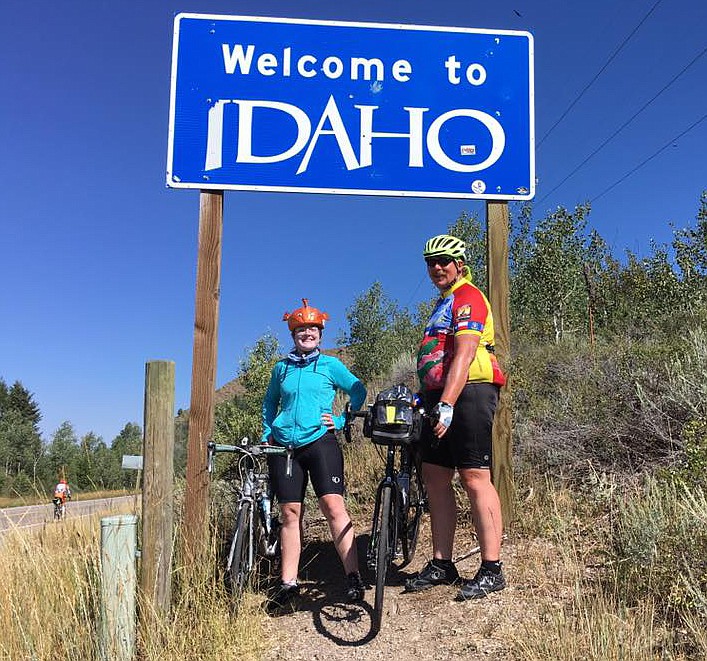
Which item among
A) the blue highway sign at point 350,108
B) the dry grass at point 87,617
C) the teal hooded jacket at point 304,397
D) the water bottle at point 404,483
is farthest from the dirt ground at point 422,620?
the blue highway sign at point 350,108

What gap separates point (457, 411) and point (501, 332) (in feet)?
3.77

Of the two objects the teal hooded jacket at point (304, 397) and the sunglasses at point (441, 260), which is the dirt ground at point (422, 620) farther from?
the sunglasses at point (441, 260)

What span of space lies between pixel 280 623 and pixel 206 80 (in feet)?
11.5

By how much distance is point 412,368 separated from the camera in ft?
40.9

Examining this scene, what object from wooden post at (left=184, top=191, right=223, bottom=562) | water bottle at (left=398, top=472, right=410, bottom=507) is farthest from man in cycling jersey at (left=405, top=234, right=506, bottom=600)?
wooden post at (left=184, top=191, right=223, bottom=562)

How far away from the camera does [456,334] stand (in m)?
3.44

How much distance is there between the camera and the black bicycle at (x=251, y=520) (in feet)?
11.6

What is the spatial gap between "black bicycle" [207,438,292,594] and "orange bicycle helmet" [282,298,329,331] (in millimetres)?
764

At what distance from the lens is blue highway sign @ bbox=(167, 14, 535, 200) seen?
4.22 metres

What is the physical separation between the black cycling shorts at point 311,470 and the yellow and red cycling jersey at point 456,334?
27.6 inches

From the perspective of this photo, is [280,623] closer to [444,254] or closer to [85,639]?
[85,639]

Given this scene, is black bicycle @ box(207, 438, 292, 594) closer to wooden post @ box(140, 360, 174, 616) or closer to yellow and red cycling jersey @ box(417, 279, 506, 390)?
wooden post @ box(140, 360, 174, 616)

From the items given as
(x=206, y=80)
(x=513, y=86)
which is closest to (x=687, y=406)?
(x=513, y=86)

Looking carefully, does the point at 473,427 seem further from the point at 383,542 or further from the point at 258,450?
the point at 258,450
